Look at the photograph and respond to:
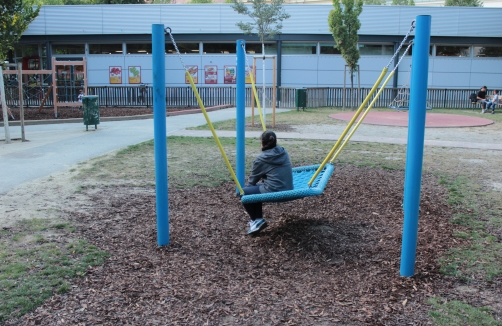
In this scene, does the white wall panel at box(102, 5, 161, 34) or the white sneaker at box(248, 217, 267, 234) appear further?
the white wall panel at box(102, 5, 161, 34)

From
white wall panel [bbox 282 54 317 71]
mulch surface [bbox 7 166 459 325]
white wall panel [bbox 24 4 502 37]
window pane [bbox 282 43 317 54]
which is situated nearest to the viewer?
mulch surface [bbox 7 166 459 325]

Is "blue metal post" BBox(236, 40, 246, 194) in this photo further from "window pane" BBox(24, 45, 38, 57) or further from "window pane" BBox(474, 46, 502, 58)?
"window pane" BBox(24, 45, 38, 57)

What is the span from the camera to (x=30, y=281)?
402 centimetres

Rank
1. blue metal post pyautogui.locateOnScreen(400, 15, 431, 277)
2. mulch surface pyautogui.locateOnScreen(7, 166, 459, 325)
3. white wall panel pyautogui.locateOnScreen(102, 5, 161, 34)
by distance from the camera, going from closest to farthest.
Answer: mulch surface pyautogui.locateOnScreen(7, 166, 459, 325) < blue metal post pyautogui.locateOnScreen(400, 15, 431, 277) < white wall panel pyautogui.locateOnScreen(102, 5, 161, 34)

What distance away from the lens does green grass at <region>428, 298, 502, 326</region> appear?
348 cm

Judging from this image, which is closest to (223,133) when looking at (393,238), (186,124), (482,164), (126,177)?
(186,124)

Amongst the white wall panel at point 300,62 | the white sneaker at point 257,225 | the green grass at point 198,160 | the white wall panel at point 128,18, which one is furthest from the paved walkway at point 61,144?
the white wall panel at point 128,18

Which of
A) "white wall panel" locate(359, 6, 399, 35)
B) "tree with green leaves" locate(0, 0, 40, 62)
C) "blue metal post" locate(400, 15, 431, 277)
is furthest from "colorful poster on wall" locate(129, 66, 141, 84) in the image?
"blue metal post" locate(400, 15, 431, 277)

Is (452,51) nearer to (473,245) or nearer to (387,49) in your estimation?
(387,49)

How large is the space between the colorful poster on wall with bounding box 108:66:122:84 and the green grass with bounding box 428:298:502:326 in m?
30.0

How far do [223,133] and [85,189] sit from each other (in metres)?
7.09

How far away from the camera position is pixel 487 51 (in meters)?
31.4

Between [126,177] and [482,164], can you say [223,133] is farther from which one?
[482,164]

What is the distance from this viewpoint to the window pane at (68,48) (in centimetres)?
3222
